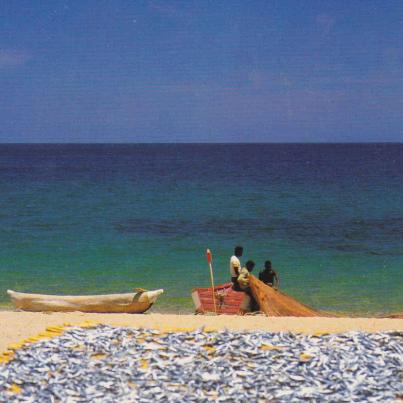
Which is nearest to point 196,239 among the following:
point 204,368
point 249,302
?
point 249,302

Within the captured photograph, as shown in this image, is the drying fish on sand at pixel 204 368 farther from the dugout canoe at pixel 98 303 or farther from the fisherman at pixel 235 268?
the dugout canoe at pixel 98 303

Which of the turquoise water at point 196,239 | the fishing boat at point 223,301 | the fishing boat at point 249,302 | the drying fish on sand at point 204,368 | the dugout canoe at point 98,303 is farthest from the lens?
the turquoise water at point 196,239

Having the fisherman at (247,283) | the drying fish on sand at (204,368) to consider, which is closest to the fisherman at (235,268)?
the fisherman at (247,283)

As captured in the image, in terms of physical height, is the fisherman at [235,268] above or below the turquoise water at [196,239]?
below

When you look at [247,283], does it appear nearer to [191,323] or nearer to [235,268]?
[235,268]

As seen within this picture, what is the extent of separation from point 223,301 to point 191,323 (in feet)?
7.39

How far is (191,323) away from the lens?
15.4 metres

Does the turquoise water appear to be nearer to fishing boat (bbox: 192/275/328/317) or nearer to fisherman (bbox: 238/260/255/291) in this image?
fishing boat (bbox: 192/275/328/317)

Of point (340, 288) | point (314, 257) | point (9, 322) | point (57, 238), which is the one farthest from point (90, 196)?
point (9, 322)

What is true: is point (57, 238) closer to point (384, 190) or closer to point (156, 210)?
point (156, 210)

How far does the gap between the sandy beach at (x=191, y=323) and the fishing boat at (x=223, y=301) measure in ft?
2.54

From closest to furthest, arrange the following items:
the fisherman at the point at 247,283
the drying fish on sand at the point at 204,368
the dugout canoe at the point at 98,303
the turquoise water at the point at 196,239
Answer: the drying fish on sand at the point at 204,368 → the fisherman at the point at 247,283 → the dugout canoe at the point at 98,303 → the turquoise water at the point at 196,239

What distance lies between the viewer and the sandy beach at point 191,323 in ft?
47.2

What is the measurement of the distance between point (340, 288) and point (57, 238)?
15.6 m
